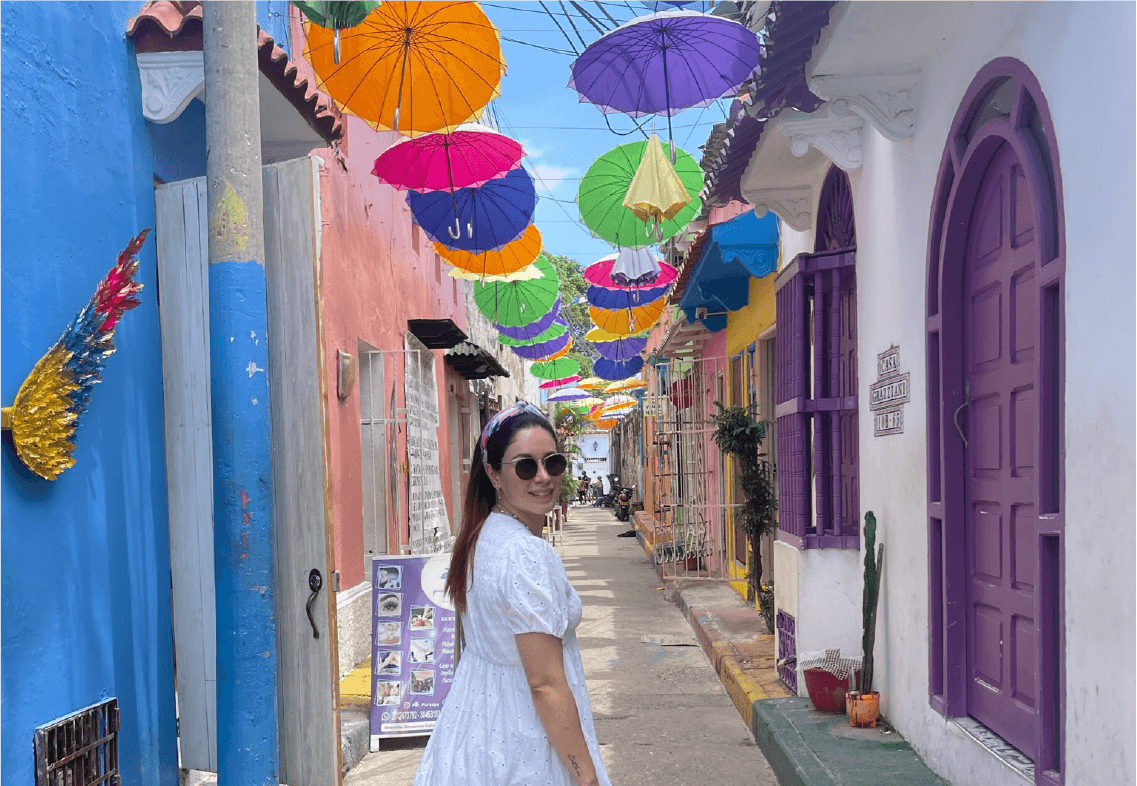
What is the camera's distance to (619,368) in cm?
2927

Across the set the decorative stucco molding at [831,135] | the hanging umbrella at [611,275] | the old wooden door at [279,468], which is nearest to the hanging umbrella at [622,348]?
the hanging umbrella at [611,275]

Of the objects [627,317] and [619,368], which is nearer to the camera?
[627,317]

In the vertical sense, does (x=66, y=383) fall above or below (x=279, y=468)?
above

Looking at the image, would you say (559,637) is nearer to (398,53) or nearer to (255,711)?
(255,711)

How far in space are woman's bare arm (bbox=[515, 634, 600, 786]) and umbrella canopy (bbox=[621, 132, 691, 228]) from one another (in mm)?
6453

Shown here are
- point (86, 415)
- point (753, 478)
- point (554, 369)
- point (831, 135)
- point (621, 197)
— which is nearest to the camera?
point (86, 415)

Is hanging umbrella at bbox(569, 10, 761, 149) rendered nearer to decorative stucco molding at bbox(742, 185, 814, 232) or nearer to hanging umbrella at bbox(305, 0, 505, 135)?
hanging umbrella at bbox(305, 0, 505, 135)

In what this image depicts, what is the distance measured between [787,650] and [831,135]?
139 inches

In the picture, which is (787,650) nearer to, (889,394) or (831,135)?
(889,394)

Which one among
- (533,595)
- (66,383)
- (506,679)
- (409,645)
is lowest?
(409,645)

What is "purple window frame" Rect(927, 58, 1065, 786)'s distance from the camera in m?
3.73

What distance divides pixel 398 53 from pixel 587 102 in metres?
1.45

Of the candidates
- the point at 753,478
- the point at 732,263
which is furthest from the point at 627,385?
the point at 753,478

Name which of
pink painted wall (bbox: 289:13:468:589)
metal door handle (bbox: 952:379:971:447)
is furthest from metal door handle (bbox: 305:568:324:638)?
metal door handle (bbox: 952:379:971:447)
